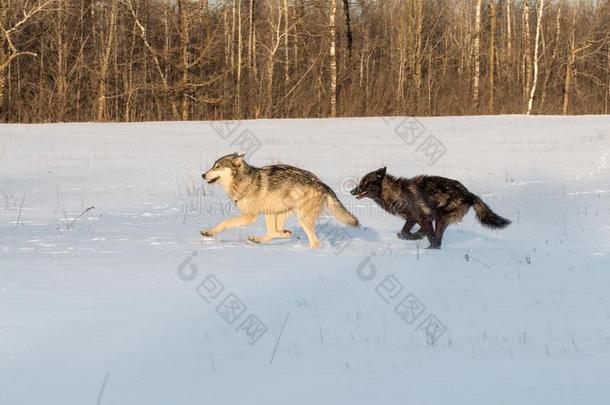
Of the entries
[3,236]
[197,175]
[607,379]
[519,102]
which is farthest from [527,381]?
[519,102]

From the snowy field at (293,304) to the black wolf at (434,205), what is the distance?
0.93ft

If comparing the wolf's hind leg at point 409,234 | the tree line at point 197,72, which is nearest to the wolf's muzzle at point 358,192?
the wolf's hind leg at point 409,234

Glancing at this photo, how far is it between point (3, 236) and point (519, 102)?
93.8ft

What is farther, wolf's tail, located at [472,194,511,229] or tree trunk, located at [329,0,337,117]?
tree trunk, located at [329,0,337,117]

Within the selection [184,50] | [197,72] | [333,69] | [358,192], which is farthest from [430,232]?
[197,72]

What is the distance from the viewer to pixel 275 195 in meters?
8.53

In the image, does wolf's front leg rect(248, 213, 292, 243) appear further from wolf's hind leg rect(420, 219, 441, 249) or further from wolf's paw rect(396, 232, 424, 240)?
wolf's hind leg rect(420, 219, 441, 249)

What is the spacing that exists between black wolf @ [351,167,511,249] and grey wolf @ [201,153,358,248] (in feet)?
2.16

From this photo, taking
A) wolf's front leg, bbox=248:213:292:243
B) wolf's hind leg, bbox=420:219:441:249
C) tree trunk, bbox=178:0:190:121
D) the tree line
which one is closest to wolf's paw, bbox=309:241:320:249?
wolf's front leg, bbox=248:213:292:243

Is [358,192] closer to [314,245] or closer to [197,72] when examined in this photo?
[314,245]

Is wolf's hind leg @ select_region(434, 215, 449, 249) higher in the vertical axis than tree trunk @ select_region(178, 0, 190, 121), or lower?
lower

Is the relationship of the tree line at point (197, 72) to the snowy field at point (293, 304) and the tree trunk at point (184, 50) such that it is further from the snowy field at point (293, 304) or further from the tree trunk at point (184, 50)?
the snowy field at point (293, 304)

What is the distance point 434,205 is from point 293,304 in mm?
3367

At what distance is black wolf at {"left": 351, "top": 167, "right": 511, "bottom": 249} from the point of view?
858cm
